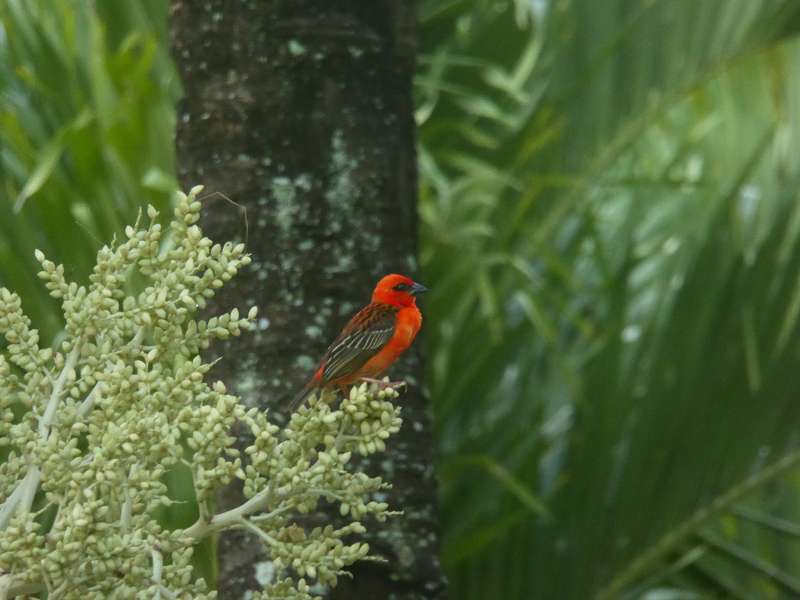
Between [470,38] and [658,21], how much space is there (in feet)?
1.56

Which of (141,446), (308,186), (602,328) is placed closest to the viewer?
(141,446)

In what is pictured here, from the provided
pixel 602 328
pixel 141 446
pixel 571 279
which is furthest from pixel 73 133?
pixel 141 446

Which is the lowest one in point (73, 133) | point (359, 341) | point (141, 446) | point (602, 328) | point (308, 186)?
point (141, 446)

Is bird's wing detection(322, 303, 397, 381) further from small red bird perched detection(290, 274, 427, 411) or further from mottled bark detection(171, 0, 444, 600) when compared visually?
mottled bark detection(171, 0, 444, 600)

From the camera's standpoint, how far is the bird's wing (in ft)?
6.45

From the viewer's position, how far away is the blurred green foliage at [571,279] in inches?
136

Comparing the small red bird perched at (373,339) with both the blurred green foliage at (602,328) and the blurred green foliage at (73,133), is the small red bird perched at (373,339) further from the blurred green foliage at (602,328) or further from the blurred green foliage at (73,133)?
the blurred green foliage at (602,328)

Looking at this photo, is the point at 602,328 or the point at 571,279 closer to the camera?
the point at 571,279

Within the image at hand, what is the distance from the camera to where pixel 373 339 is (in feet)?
6.54

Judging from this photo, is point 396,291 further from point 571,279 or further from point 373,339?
point 571,279

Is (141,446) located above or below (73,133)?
below

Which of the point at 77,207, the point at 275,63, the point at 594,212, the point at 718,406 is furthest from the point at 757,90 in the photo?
the point at 275,63

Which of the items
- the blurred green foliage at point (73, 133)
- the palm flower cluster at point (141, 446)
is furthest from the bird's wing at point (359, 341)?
the blurred green foliage at point (73, 133)

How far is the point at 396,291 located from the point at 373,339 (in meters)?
0.12
